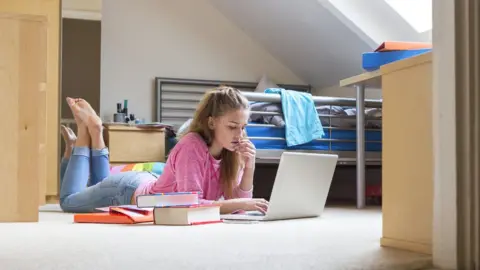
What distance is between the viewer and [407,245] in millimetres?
1089

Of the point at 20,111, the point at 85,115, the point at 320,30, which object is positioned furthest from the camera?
the point at 320,30

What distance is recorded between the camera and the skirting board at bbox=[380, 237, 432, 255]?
103 cm

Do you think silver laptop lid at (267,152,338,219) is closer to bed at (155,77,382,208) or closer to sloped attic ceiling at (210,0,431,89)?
bed at (155,77,382,208)

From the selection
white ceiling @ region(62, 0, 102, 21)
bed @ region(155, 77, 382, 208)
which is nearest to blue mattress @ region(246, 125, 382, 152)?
bed @ region(155, 77, 382, 208)

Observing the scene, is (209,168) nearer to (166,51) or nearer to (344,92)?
(344,92)

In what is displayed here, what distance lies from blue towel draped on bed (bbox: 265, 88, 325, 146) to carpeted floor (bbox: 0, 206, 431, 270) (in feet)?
3.62

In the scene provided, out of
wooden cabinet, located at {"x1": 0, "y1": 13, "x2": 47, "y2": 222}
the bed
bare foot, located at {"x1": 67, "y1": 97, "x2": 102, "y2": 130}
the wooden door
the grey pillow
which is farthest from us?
the grey pillow

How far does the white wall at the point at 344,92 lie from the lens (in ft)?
11.5

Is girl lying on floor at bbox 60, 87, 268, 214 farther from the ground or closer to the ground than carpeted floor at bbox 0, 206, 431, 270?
farther from the ground

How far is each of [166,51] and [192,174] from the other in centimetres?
230

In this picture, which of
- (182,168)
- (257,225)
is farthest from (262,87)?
(257,225)

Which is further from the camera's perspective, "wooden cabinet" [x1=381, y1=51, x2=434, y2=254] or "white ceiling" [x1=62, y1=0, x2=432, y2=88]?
"white ceiling" [x1=62, y1=0, x2=432, y2=88]

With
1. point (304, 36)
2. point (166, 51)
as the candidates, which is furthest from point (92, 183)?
point (304, 36)
